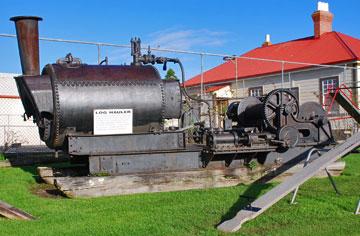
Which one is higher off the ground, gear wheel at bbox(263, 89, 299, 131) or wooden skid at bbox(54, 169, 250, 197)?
gear wheel at bbox(263, 89, 299, 131)

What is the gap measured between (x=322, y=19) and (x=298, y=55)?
8.95 feet

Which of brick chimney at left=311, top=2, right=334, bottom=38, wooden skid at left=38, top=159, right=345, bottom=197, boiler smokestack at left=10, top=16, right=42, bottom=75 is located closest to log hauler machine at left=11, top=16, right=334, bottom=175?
boiler smokestack at left=10, top=16, right=42, bottom=75

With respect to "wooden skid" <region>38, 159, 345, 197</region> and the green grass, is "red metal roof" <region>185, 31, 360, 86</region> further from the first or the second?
the green grass

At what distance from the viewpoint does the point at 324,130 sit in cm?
908

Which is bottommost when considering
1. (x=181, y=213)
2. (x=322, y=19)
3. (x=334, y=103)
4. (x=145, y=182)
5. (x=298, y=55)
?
(x=181, y=213)

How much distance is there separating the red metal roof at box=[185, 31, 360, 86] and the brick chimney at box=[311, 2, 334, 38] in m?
0.41

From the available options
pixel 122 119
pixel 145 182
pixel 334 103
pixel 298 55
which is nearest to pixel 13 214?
pixel 145 182

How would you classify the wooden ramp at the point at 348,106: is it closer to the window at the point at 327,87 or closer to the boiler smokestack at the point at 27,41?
the boiler smokestack at the point at 27,41

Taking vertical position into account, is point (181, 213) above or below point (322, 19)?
below

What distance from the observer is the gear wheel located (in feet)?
28.2

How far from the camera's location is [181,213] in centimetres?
567

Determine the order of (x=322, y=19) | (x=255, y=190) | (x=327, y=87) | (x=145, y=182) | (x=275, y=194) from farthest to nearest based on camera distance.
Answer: (x=322, y=19)
(x=327, y=87)
(x=145, y=182)
(x=255, y=190)
(x=275, y=194)

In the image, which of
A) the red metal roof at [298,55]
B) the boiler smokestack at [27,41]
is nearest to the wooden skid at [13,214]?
the boiler smokestack at [27,41]

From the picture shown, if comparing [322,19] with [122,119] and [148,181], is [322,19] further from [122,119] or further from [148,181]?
[148,181]
